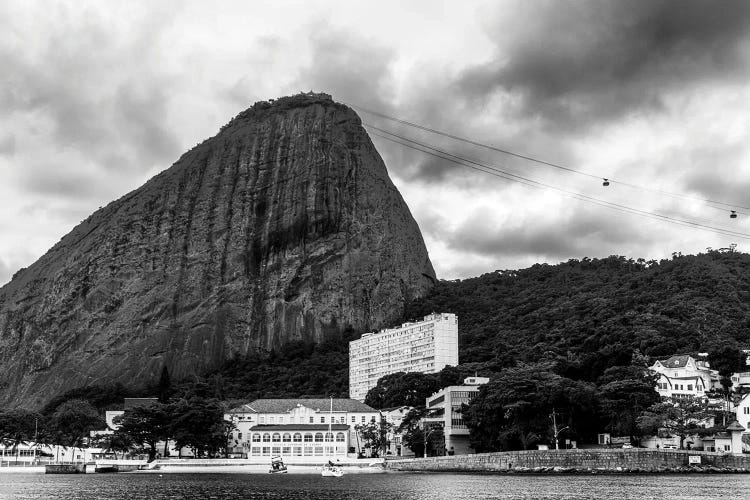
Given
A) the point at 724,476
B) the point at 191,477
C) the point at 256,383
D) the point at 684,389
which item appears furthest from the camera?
the point at 256,383

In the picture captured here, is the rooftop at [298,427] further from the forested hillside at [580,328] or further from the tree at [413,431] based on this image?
the forested hillside at [580,328]

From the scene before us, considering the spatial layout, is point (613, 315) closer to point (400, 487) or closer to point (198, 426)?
point (198, 426)

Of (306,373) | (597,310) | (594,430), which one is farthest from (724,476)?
(306,373)

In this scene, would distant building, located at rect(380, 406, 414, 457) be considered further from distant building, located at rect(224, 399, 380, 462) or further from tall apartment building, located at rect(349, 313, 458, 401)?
tall apartment building, located at rect(349, 313, 458, 401)

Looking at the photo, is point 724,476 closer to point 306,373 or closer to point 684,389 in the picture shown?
point 684,389

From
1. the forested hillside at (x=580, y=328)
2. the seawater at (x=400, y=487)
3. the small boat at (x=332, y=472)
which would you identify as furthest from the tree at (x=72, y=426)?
the small boat at (x=332, y=472)

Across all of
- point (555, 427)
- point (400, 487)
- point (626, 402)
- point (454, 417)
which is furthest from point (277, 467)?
point (626, 402)
